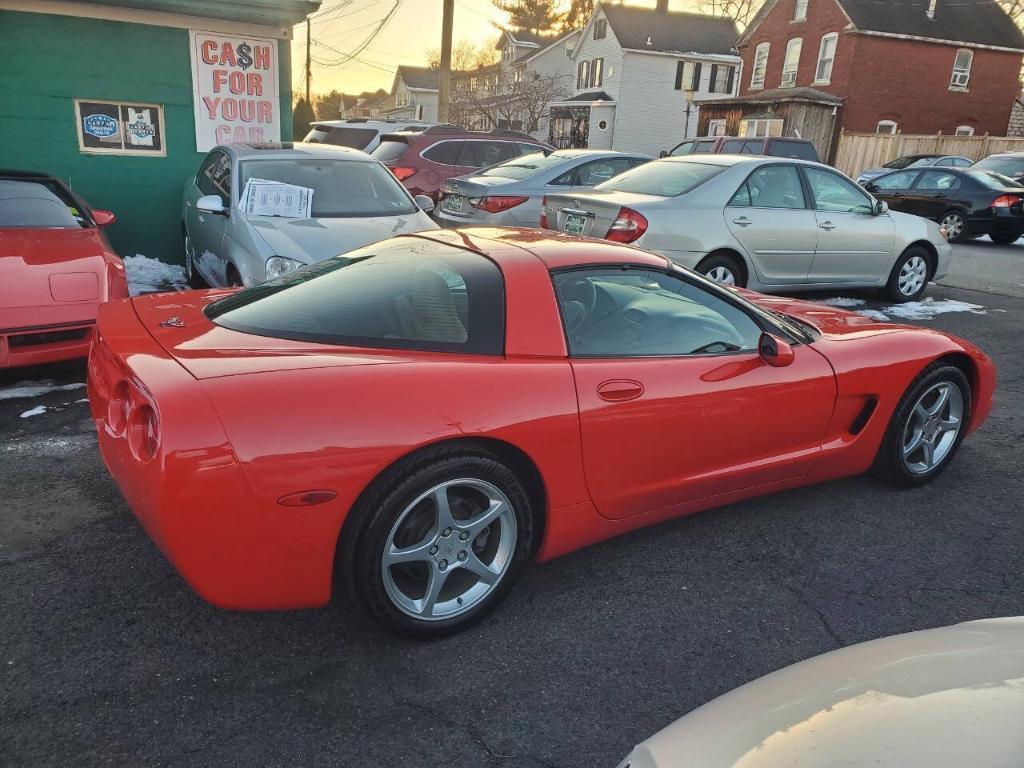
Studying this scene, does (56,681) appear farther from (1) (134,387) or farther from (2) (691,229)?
(2) (691,229)

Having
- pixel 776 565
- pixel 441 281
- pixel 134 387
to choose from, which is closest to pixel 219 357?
pixel 134 387

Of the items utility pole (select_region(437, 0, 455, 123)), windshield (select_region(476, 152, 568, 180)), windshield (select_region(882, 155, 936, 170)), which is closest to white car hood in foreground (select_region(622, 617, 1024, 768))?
windshield (select_region(476, 152, 568, 180))

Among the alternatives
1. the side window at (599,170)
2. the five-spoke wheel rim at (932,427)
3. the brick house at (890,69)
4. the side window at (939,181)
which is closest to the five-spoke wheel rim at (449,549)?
the five-spoke wheel rim at (932,427)

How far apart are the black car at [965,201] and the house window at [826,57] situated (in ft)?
58.7

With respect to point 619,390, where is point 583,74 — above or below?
above

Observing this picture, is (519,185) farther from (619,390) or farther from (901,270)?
(619,390)

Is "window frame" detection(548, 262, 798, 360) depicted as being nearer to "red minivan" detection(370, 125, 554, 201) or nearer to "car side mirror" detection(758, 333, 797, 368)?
"car side mirror" detection(758, 333, 797, 368)

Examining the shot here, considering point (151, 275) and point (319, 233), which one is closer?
→ point (319, 233)

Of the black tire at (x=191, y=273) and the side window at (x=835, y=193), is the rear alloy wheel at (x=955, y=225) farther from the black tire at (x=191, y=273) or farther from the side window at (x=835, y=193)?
the black tire at (x=191, y=273)

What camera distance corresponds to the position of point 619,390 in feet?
9.62

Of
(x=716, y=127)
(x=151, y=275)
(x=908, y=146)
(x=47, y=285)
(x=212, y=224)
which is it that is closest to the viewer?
(x=47, y=285)

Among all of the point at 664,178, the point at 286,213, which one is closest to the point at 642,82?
the point at 664,178

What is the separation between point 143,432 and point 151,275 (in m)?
6.72

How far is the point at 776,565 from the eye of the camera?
3340mm
